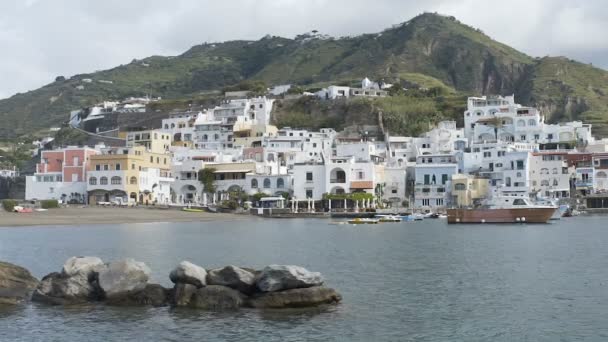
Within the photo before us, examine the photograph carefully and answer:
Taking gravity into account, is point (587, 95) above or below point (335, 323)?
above

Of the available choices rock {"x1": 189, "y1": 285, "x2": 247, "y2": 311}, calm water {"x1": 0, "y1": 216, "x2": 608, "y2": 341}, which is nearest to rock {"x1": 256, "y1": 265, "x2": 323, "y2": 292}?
rock {"x1": 189, "y1": 285, "x2": 247, "y2": 311}

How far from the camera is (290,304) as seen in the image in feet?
71.4

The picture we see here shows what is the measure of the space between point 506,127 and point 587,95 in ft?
A: 129

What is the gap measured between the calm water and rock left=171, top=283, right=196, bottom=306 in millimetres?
706

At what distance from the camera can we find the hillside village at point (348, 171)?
88.4 metres

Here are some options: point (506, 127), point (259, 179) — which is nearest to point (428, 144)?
point (506, 127)

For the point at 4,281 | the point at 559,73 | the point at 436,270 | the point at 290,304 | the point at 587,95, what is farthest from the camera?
the point at 559,73

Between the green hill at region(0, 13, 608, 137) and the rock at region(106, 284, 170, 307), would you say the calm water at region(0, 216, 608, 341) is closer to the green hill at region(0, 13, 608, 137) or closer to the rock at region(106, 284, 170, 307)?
the rock at region(106, 284, 170, 307)

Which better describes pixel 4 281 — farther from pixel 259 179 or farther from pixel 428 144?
pixel 428 144

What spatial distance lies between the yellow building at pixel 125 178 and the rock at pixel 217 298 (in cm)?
6931

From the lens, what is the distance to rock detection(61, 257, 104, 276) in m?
23.7

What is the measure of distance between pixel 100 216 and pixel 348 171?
97.6 feet

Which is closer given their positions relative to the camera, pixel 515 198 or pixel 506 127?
pixel 515 198

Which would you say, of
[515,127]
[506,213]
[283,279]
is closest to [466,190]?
[515,127]
